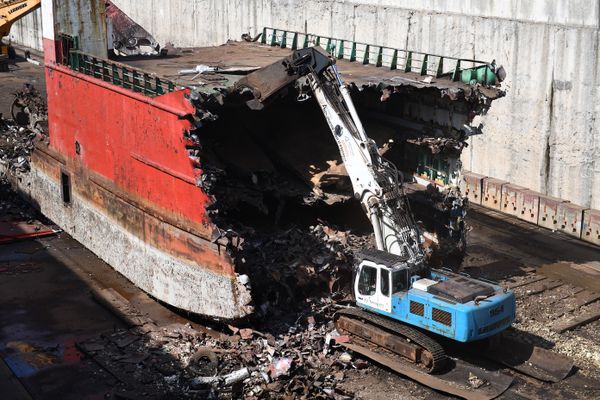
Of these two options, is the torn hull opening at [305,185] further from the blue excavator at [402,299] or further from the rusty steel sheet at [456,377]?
the rusty steel sheet at [456,377]

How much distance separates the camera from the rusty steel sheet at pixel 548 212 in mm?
22859

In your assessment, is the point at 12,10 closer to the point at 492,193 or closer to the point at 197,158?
the point at 492,193

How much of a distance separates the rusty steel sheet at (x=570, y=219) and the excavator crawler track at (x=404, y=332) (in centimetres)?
934

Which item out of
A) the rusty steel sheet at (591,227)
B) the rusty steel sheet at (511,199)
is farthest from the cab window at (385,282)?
the rusty steel sheet at (511,199)

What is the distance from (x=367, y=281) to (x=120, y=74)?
25.2 feet

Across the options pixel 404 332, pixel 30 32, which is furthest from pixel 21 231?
pixel 30 32

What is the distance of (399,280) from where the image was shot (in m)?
14.7

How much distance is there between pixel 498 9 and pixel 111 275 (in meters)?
13.4

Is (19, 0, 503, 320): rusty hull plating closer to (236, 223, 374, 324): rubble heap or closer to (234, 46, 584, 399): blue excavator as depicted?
(236, 223, 374, 324): rubble heap

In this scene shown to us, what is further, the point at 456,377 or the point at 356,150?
the point at 356,150

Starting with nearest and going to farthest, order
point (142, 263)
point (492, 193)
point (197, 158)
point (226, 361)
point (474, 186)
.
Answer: point (226, 361)
point (197, 158)
point (142, 263)
point (492, 193)
point (474, 186)

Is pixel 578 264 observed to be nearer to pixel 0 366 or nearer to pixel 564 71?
pixel 564 71

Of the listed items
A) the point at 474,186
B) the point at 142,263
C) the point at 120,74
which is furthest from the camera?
the point at 474,186

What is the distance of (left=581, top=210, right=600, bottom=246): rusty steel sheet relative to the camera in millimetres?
21828
